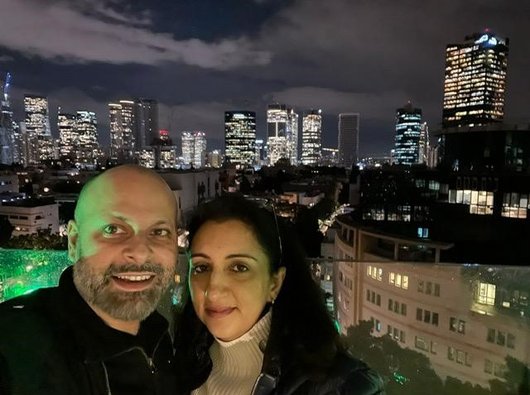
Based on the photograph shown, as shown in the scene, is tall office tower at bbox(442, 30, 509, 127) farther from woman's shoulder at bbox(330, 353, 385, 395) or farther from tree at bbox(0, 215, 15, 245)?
woman's shoulder at bbox(330, 353, 385, 395)

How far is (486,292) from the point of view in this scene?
1.88 metres

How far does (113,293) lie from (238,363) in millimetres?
394

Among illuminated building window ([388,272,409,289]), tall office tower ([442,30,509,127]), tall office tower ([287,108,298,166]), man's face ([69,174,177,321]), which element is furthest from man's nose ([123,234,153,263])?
tall office tower ([287,108,298,166])

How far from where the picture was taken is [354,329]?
212cm

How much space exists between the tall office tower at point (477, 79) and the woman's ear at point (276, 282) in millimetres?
88522

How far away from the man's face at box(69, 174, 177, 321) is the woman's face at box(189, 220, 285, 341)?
0.31 ft

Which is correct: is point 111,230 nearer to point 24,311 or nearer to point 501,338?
point 24,311

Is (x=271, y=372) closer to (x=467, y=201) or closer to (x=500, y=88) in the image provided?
(x=467, y=201)

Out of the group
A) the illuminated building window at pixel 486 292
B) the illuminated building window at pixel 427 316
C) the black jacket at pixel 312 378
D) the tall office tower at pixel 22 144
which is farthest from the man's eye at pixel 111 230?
the tall office tower at pixel 22 144

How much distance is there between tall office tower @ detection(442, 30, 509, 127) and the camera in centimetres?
8219

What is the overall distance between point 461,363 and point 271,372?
61.7 inches

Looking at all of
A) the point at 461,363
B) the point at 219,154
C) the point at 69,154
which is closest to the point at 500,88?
the point at 219,154

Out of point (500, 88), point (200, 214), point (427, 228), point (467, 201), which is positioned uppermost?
point (500, 88)

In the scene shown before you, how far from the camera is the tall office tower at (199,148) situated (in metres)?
125
